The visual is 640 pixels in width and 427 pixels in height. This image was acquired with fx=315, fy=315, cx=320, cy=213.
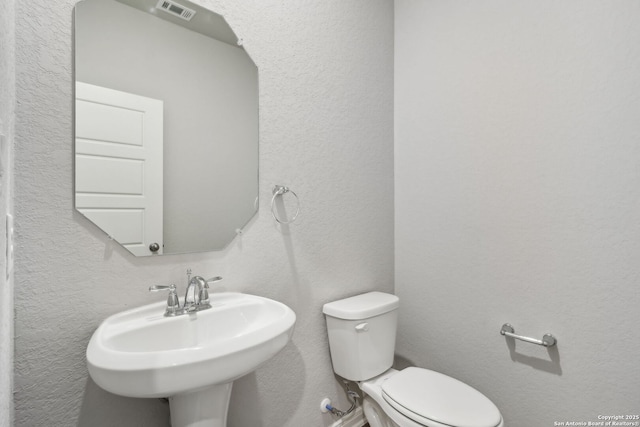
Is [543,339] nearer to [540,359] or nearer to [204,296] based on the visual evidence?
[540,359]

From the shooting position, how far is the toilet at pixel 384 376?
1.17 metres

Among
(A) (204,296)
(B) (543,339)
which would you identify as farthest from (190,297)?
(B) (543,339)

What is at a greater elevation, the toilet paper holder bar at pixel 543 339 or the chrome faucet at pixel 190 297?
the chrome faucet at pixel 190 297

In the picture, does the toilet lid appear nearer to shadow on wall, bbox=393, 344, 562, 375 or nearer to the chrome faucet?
shadow on wall, bbox=393, 344, 562, 375

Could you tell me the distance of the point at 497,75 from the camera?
1.45 meters

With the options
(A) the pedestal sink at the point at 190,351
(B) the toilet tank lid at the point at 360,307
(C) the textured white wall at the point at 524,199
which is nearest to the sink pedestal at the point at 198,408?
(A) the pedestal sink at the point at 190,351

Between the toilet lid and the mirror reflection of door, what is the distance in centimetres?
106

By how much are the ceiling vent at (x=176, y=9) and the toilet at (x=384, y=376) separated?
4.25ft

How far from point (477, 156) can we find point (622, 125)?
0.51 m

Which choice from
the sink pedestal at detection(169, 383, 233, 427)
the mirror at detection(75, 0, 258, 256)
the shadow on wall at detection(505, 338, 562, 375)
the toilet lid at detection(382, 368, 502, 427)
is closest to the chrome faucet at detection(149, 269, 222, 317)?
the mirror at detection(75, 0, 258, 256)

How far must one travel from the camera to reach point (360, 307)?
4.74 feet

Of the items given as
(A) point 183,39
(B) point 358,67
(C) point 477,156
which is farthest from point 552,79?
(A) point 183,39

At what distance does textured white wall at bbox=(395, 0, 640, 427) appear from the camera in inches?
45.7

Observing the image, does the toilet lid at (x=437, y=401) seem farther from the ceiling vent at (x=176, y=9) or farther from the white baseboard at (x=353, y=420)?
the ceiling vent at (x=176, y=9)
